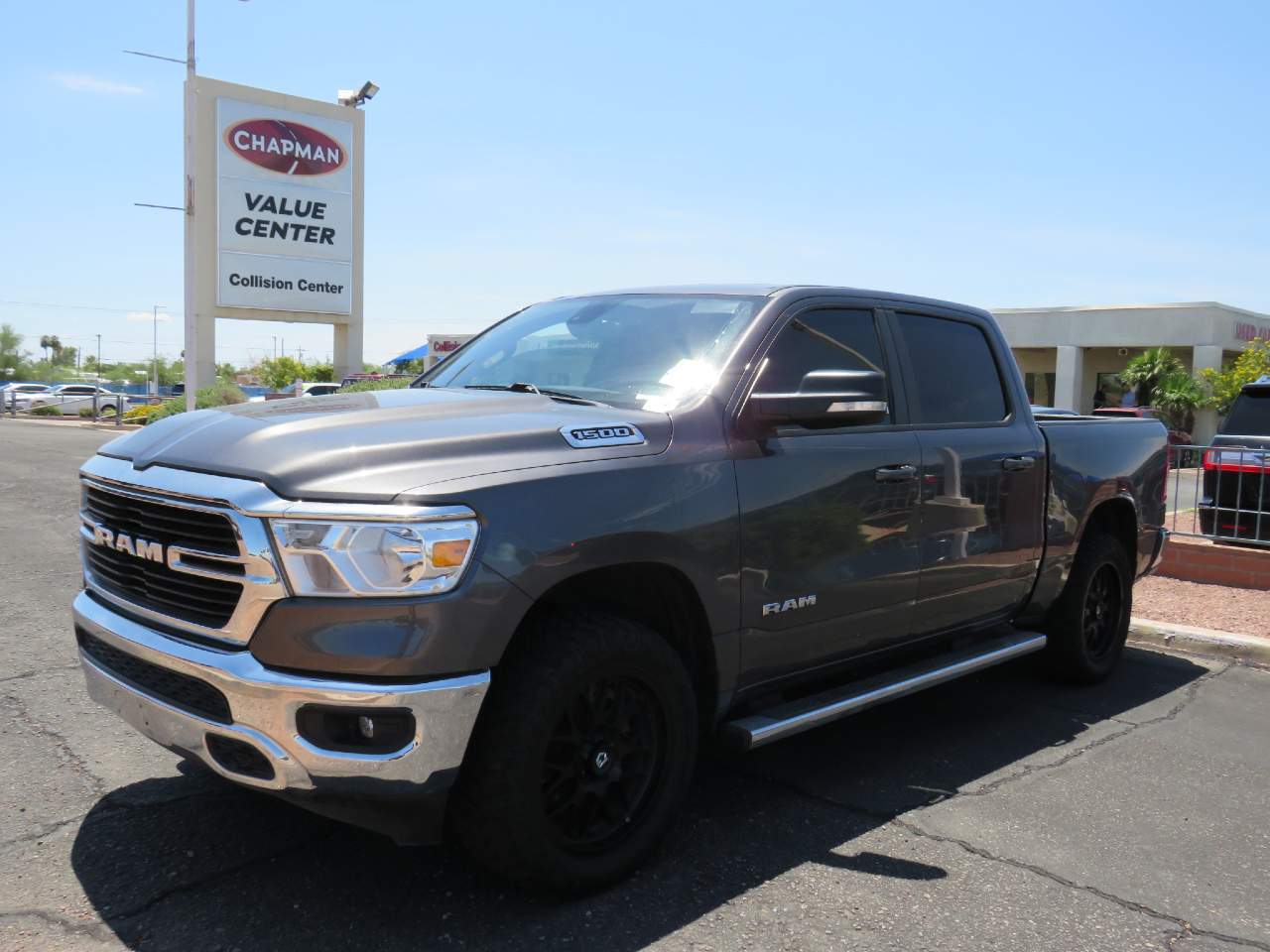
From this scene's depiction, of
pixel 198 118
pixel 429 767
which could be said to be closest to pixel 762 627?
pixel 429 767

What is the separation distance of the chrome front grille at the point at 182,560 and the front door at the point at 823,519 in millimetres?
1565

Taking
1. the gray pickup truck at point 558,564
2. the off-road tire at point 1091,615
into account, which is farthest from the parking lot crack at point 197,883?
the off-road tire at point 1091,615

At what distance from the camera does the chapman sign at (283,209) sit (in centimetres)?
3091

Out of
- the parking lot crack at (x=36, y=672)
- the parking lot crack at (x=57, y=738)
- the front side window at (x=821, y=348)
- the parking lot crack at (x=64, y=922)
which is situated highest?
the front side window at (x=821, y=348)

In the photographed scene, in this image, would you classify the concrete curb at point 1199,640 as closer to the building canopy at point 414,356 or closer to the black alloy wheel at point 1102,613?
the black alloy wheel at point 1102,613

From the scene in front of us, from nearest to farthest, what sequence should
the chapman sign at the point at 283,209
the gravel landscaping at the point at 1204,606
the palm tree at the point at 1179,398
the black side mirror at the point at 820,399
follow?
the black side mirror at the point at 820,399 → the gravel landscaping at the point at 1204,606 → the chapman sign at the point at 283,209 → the palm tree at the point at 1179,398

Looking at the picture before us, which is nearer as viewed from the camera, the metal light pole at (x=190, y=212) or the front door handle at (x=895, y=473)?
the front door handle at (x=895, y=473)

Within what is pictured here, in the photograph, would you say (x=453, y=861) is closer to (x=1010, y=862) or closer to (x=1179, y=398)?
(x=1010, y=862)

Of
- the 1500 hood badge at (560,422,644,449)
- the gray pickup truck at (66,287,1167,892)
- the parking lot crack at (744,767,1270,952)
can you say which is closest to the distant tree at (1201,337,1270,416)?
the gray pickup truck at (66,287,1167,892)

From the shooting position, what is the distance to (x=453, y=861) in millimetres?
3551

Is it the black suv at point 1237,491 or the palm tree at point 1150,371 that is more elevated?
the palm tree at point 1150,371

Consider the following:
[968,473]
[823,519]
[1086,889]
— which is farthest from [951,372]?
[1086,889]

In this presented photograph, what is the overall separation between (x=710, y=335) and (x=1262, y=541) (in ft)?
21.0

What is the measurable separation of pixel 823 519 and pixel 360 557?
1.79 meters
